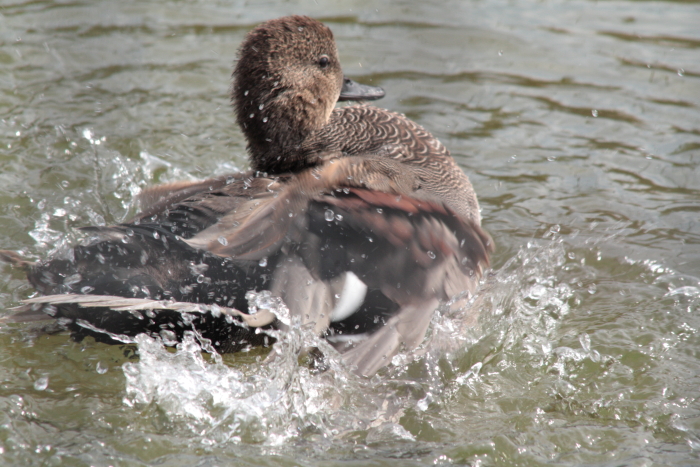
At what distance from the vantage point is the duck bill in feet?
11.3

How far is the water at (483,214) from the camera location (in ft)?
7.66

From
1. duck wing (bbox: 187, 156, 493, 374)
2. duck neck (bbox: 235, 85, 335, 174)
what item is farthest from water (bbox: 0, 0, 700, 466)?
duck neck (bbox: 235, 85, 335, 174)

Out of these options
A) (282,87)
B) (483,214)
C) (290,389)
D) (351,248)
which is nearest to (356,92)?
(282,87)

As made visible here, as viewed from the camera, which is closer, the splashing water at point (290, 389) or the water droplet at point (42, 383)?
the splashing water at point (290, 389)

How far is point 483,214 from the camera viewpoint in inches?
154

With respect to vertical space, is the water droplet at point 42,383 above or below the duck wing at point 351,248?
below

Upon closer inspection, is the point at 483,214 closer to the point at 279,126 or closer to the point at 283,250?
the point at 279,126

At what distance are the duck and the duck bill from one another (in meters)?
0.31

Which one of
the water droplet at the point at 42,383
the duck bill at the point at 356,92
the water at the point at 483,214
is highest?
the duck bill at the point at 356,92

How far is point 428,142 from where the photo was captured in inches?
142

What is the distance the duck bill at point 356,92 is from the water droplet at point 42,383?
6.03 feet

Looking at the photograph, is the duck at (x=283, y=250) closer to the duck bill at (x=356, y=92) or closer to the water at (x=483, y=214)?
the water at (x=483, y=214)

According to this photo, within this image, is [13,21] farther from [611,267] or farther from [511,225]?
[611,267]

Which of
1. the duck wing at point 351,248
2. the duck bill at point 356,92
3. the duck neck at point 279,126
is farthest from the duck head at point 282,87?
the duck wing at point 351,248
